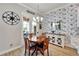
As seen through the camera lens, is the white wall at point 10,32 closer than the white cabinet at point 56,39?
Yes

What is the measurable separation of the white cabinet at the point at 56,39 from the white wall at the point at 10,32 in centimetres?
70

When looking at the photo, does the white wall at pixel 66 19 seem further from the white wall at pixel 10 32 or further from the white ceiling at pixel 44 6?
the white wall at pixel 10 32

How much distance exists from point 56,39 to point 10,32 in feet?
3.59

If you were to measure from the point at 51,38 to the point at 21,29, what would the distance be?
73 cm

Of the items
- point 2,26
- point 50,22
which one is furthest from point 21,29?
point 50,22

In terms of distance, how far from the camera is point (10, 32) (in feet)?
7.47

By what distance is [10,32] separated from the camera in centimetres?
228

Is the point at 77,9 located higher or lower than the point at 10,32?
higher

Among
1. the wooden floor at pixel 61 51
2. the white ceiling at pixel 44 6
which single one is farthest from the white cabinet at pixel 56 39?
the white ceiling at pixel 44 6

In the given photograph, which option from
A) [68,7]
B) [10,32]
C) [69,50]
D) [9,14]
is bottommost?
[69,50]

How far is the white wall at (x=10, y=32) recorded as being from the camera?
222 cm

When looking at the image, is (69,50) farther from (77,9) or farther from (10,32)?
(10,32)

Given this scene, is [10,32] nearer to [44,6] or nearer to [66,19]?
[44,6]

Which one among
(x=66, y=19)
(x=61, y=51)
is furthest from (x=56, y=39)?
(x=66, y=19)
